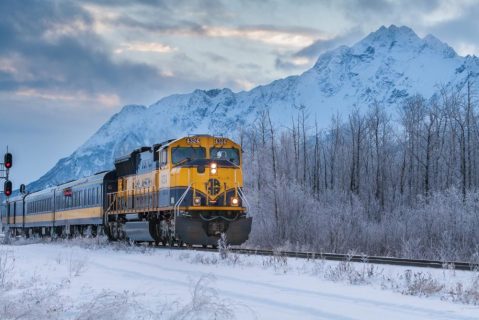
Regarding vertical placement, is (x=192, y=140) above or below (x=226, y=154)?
above

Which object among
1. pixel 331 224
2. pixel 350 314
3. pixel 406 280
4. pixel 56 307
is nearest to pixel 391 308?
pixel 350 314

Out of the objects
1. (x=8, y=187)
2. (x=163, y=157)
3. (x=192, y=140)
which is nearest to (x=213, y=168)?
(x=192, y=140)

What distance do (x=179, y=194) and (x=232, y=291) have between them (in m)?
11.3

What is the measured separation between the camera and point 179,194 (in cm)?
2262

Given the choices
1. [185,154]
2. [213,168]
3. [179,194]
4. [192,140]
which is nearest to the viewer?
[179,194]

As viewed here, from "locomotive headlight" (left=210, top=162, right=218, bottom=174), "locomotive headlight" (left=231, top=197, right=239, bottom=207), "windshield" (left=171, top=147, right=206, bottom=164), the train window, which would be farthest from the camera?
the train window

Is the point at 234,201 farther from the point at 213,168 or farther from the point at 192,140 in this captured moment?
the point at 192,140

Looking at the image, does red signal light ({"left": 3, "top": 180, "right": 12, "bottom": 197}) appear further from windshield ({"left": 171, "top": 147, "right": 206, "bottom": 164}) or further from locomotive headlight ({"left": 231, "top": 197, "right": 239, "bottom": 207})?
locomotive headlight ({"left": 231, "top": 197, "right": 239, "bottom": 207})

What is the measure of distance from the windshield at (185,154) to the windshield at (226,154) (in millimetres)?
377

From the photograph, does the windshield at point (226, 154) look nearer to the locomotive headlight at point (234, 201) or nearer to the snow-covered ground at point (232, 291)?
the locomotive headlight at point (234, 201)

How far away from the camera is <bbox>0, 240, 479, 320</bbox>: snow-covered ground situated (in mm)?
8805

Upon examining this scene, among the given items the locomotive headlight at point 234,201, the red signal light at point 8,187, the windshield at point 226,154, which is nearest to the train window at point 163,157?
the windshield at point 226,154

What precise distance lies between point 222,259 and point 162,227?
7037mm

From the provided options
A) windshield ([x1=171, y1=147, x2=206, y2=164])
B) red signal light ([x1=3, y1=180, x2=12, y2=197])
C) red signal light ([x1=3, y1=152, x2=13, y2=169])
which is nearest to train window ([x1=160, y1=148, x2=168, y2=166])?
windshield ([x1=171, y1=147, x2=206, y2=164])
